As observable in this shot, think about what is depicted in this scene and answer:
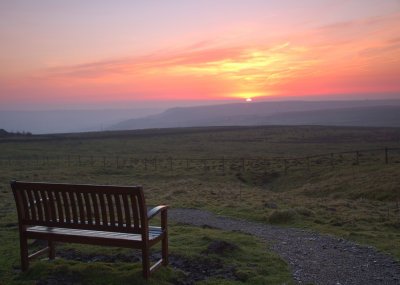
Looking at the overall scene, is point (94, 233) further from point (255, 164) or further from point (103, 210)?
point (255, 164)

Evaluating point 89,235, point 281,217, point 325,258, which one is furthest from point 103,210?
point 281,217

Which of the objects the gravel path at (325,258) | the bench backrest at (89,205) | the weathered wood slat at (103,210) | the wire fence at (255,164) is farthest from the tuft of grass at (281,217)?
the wire fence at (255,164)

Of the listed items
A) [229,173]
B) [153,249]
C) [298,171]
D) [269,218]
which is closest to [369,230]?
[269,218]

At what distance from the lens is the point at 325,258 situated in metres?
6.36

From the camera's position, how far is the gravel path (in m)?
5.38

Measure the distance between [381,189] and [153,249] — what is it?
12863 mm

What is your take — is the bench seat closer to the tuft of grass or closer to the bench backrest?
the bench backrest

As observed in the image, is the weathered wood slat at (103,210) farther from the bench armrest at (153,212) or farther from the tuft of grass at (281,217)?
the tuft of grass at (281,217)

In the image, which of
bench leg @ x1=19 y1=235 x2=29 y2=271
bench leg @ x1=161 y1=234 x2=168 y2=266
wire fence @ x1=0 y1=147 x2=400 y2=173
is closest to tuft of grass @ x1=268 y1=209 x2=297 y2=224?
bench leg @ x1=161 y1=234 x2=168 y2=266

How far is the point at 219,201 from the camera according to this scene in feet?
46.4

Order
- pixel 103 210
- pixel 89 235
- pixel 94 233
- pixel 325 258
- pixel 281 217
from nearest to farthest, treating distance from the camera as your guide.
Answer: pixel 103 210 < pixel 89 235 < pixel 94 233 < pixel 325 258 < pixel 281 217

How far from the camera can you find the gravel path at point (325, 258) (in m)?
5.38

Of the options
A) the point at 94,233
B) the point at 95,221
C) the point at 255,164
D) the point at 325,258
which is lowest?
the point at 255,164

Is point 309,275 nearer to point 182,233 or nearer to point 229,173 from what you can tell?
point 182,233
